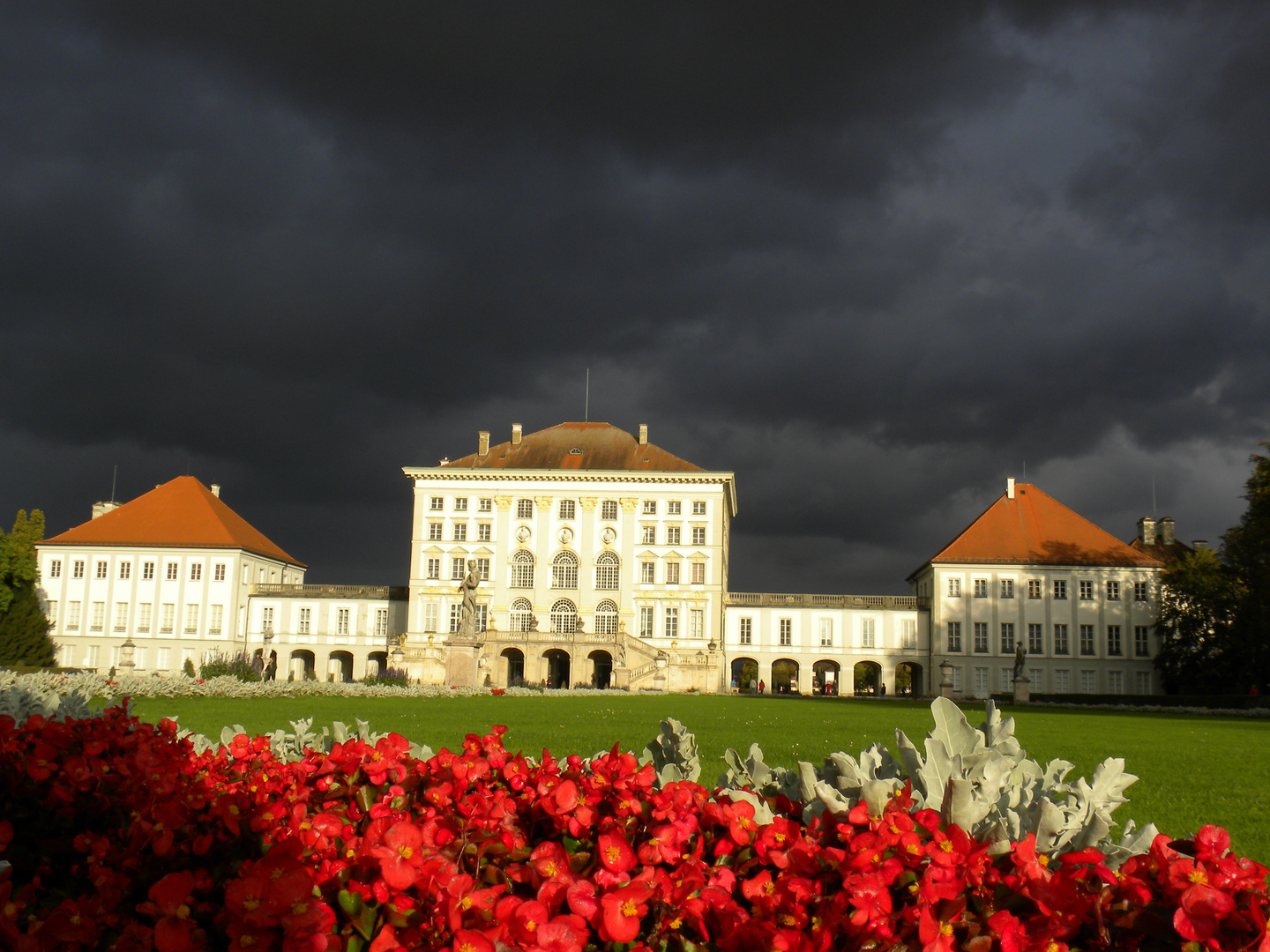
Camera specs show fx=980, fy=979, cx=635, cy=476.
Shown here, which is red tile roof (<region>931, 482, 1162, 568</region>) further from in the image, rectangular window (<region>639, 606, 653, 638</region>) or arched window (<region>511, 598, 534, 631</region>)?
arched window (<region>511, 598, 534, 631</region>)

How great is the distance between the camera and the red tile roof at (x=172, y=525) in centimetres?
6362

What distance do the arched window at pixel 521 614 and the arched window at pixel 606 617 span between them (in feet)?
13.6

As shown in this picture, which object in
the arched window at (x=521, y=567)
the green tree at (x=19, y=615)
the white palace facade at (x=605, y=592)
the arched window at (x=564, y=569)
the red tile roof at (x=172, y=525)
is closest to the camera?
the green tree at (x=19, y=615)

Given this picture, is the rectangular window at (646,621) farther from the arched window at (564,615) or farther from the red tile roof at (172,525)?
the red tile roof at (172,525)

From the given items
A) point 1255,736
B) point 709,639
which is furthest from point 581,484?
point 1255,736

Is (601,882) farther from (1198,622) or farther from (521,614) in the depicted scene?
(521,614)

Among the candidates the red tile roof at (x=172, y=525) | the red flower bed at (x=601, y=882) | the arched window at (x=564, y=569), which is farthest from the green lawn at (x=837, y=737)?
the red tile roof at (x=172, y=525)

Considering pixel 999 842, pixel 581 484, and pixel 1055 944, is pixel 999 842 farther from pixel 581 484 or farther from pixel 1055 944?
pixel 581 484

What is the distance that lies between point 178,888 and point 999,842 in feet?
7.34

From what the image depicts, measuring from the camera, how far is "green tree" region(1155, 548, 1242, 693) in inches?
1964

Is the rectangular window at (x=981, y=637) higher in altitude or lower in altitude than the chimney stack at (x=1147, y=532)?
lower

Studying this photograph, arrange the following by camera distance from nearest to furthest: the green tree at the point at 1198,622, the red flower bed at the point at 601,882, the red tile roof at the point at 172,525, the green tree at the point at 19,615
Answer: the red flower bed at the point at 601,882, the green tree at the point at 19,615, the green tree at the point at 1198,622, the red tile roof at the point at 172,525

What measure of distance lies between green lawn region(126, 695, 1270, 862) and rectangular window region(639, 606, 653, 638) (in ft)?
122

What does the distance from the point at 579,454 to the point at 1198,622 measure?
36.8 metres
